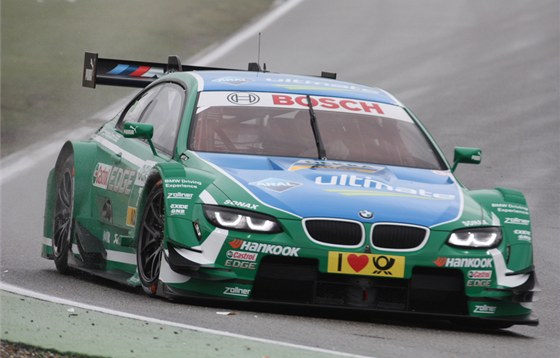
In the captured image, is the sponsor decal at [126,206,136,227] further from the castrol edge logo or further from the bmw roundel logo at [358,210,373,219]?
the bmw roundel logo at [358,210,373,219]

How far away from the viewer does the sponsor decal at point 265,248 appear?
7.16 metres

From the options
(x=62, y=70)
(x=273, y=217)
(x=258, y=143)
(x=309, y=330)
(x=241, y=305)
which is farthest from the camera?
(x=62, y=70)

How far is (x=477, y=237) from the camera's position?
7.45 metres

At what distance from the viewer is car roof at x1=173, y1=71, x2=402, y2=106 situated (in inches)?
349

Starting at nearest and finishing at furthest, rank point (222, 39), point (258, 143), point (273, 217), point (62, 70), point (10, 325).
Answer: point (10, 325) < point (273, 217) < point (258, 143) < point (62, 70) < point (222, 39)

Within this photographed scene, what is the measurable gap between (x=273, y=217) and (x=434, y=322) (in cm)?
125

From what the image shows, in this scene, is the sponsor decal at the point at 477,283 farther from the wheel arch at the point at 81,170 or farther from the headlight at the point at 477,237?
the wheel arch at the point at 81,170

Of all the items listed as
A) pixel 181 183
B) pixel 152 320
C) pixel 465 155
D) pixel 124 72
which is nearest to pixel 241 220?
pixel 181 183

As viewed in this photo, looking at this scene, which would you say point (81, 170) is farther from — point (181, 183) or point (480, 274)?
point (480, 274)

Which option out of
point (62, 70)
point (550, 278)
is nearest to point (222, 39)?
point (62, 70)

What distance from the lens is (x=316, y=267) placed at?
7.19 metres

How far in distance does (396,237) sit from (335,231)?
31 cm

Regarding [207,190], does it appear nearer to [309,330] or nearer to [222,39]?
[309,330]

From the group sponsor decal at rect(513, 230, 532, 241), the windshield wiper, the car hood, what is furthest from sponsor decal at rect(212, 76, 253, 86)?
sponsor decal at rect(513, 230, 532, 241)
